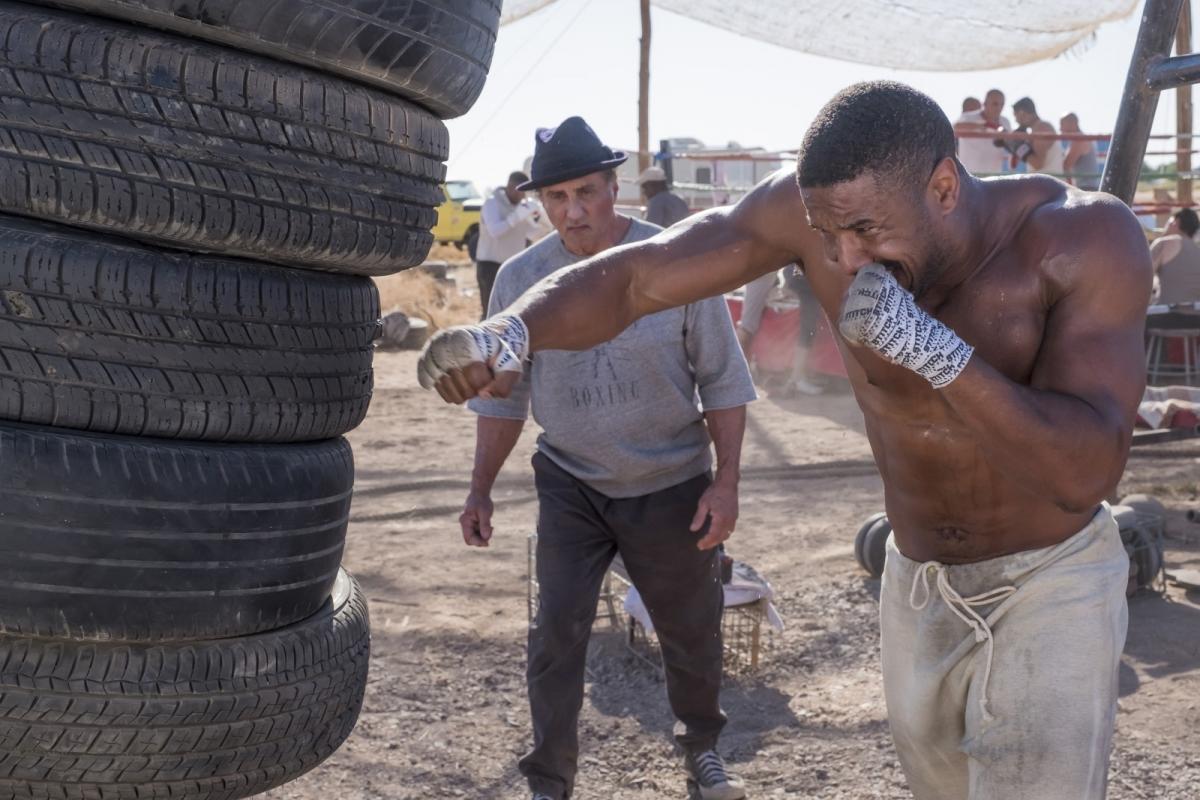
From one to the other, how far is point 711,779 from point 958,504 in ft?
6.41

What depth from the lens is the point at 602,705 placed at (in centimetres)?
569

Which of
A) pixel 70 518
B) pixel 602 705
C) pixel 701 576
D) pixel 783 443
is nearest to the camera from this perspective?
pixel 70 518

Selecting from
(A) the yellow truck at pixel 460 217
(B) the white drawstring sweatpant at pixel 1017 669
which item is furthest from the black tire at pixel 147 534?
(A) the yellow truck at pixel 460 217

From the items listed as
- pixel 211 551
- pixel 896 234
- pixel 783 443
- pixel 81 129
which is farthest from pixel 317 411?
pixel 783 443

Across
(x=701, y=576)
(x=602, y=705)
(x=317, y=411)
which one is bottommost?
(x=602, y=705)

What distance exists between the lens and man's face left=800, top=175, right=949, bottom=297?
109 inches

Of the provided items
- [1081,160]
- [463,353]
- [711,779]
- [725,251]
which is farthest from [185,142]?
[1081,160]

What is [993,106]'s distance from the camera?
13.4m

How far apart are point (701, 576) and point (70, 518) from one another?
2.25 m

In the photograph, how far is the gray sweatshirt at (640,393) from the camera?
457 cm

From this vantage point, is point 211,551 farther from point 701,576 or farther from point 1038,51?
point 1038,51

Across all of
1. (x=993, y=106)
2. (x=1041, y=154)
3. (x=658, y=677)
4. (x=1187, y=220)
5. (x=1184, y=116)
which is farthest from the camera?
(x=1184, y=116)

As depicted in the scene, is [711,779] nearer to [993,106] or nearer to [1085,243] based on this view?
[1085,243]

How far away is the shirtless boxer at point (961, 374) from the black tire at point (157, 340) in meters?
0.61
